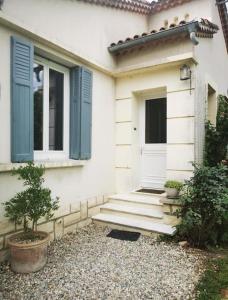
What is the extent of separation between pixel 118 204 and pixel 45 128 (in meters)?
2.43

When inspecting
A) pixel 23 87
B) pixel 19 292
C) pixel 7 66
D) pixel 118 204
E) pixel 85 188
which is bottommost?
pixel 19 292

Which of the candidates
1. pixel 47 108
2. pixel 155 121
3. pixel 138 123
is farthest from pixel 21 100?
pixel 155 121

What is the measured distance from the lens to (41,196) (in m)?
3.47

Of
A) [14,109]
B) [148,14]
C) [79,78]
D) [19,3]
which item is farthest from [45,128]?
[148,14]

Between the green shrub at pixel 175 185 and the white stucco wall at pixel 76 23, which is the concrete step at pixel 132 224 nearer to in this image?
the green shrub at pixel 175 185

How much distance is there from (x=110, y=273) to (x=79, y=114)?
2959mm

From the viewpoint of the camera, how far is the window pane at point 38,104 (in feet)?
14.7

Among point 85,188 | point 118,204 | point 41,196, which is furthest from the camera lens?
point 118,204

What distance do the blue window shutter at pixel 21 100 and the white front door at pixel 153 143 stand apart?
3.22 meters

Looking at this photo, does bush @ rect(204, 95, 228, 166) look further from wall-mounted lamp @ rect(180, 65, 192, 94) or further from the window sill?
the window sill

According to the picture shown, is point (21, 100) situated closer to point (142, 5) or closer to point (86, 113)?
point (86, 113)

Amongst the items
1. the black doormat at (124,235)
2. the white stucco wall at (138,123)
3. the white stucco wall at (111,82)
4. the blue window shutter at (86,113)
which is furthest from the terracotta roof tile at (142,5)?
the black doormat at (124,235)

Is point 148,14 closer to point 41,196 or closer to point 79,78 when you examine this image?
point 79,78

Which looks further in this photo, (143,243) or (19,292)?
(143,243)
